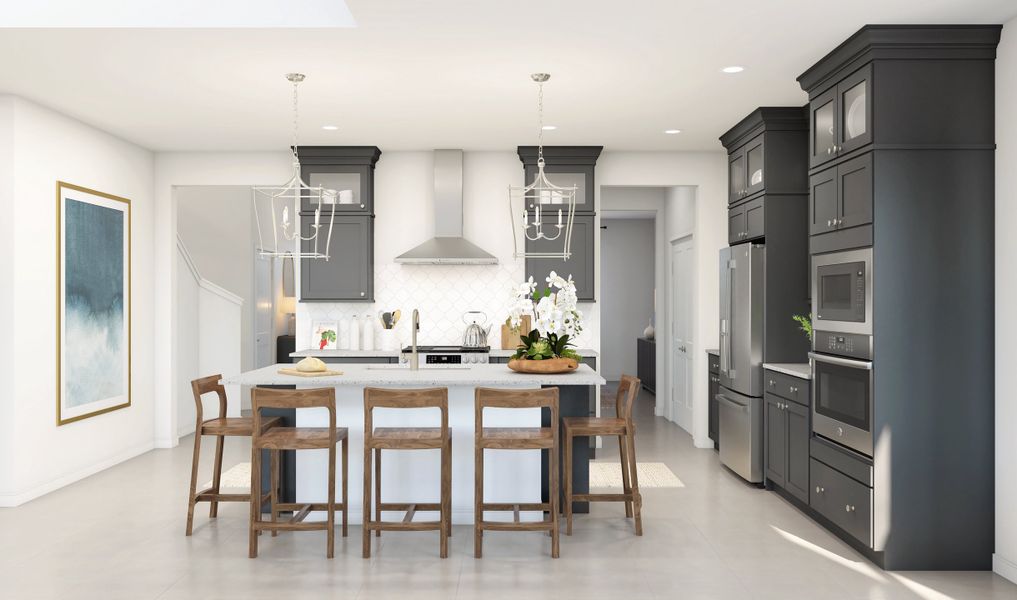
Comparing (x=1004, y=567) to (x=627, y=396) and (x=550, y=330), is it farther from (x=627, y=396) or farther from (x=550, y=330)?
(x=550, y=330)

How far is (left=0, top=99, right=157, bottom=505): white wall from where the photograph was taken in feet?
17.6

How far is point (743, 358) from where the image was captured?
588cm

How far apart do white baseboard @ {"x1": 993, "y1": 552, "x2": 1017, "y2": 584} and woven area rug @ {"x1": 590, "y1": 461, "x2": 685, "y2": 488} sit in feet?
7.25

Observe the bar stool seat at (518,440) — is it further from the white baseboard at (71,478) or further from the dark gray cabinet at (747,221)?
the white baseboard at (71,478)

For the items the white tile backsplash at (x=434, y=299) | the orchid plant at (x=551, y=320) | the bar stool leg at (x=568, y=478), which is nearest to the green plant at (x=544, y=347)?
the orchid plant at (x=551, y=320)

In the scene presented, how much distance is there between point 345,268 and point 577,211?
216 cm

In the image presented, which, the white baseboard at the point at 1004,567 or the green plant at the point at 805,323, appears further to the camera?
the green plant at the point at 805,323

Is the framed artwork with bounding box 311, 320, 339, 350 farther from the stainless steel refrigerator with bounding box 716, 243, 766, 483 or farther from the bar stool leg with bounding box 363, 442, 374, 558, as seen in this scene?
the stainless steel refrigerator with bounding box 716, 243, 766, 483

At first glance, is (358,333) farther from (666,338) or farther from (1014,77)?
(1014,77)

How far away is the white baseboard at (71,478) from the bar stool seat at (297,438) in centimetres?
223

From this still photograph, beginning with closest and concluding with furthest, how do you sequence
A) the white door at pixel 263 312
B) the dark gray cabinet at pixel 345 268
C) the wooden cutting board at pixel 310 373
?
the wooden cutting board at pixel 310 373 < the dark gray cabinet at pixel 345 268 < the white door at pixel 263 312

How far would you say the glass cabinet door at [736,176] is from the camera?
21.0ft

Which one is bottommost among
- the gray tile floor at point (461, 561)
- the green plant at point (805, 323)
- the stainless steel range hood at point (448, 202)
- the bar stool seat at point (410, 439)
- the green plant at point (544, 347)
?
the gray tile floor at point (461, 561)

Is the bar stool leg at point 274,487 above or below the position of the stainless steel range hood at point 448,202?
below
